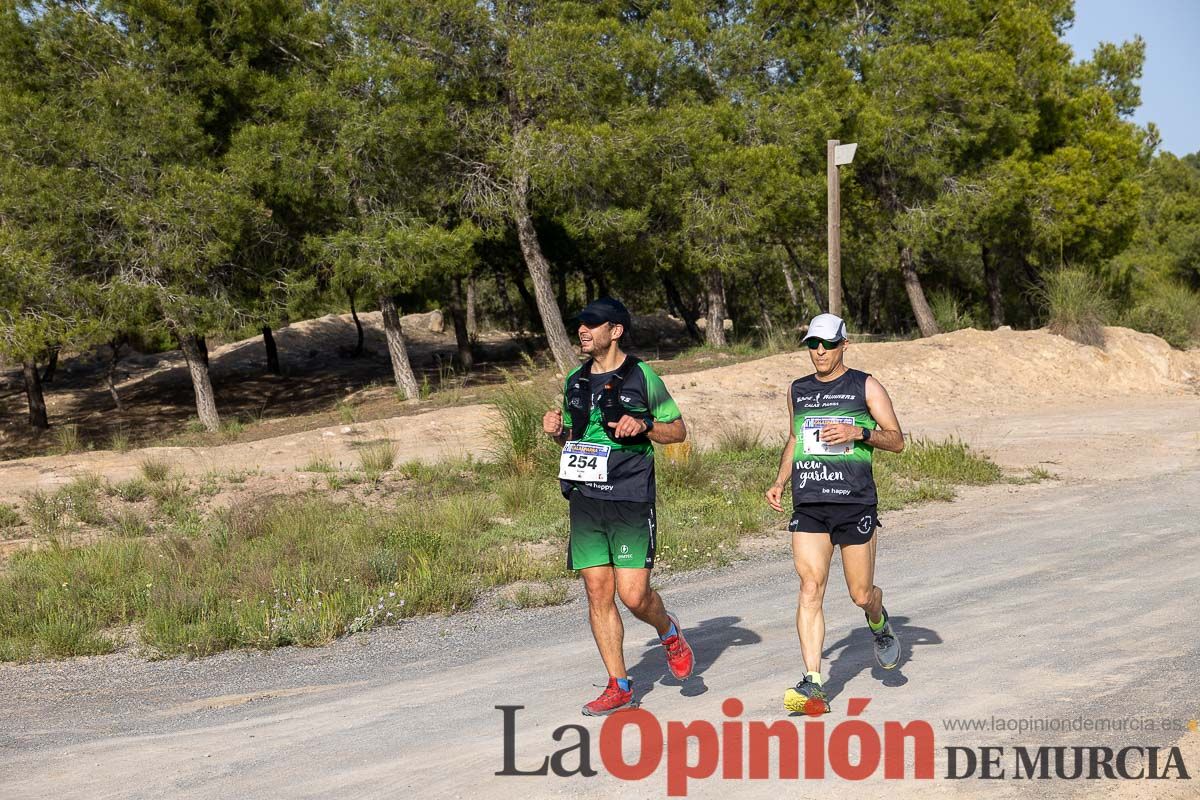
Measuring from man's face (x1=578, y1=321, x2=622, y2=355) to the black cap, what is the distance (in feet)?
0.07

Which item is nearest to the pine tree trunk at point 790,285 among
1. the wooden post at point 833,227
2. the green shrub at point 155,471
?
the wooden post at point 833,227

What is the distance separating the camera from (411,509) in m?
11.6

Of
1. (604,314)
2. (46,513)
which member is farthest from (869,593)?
(46,513)

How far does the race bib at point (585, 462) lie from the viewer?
5.40 meters

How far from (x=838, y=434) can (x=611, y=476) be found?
1.08 metres

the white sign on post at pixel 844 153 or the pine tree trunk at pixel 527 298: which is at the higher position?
the white sign on post at pixel 844 153

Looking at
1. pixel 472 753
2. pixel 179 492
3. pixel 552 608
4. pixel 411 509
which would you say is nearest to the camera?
pixel 472 753

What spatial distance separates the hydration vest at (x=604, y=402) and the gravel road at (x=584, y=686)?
1427mm

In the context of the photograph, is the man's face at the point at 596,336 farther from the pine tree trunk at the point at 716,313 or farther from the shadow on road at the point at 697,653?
the pine tree trunk at the point at 716,313

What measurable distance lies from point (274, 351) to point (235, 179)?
494 inches

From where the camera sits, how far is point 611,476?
5.43 metres

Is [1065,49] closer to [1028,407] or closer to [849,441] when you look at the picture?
[1028,407]

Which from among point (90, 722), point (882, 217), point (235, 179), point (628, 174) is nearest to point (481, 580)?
point (90, 722)

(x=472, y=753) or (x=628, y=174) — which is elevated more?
Answer: (x=628, y=174)
